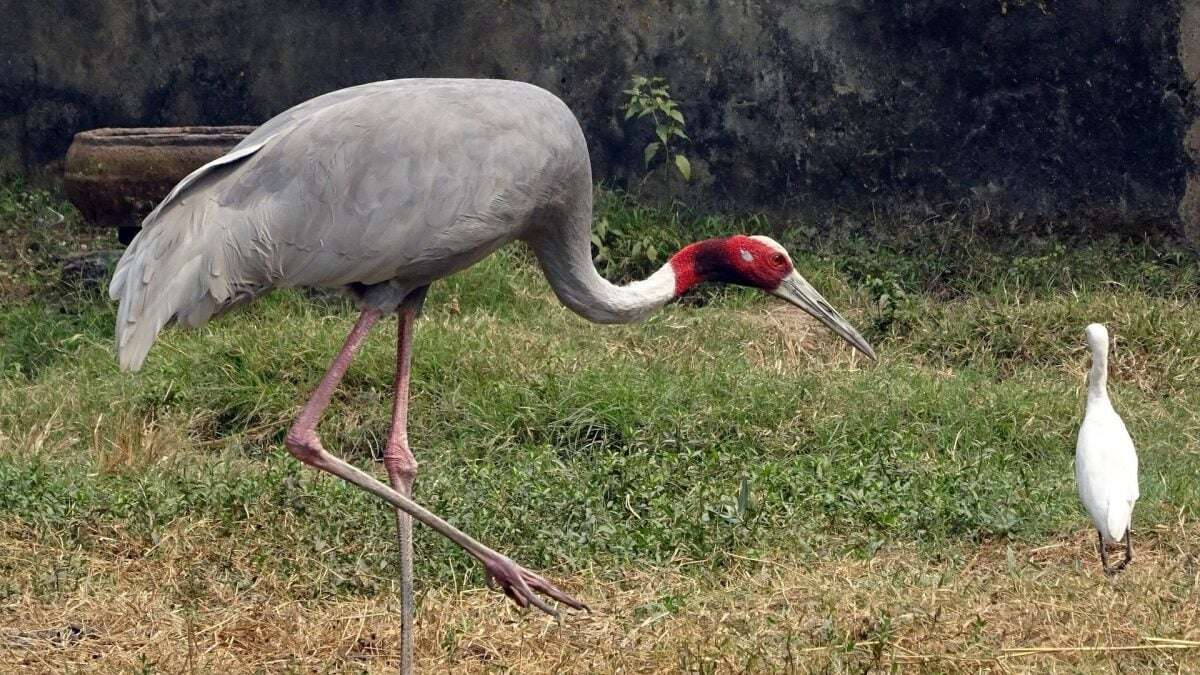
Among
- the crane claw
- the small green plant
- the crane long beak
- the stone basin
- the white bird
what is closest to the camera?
the crane claw

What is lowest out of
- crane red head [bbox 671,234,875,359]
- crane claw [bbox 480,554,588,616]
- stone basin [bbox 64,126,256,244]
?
stone basin [bbox 64,126,256,244]

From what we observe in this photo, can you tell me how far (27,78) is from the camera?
28.7 feet

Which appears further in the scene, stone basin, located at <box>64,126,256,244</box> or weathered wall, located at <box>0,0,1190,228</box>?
weathered wall, located at <box>0,0,1190,228</box>

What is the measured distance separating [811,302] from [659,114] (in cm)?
334

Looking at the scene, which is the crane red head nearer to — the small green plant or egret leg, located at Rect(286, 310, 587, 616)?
egret leg, located at Rect(286, 310, 587, 616)

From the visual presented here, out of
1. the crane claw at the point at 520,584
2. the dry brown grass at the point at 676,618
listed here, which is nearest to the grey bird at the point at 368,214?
the crane claw at the point at 520,584

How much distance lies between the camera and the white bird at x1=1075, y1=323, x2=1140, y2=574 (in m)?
4.43

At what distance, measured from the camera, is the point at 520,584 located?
396cm

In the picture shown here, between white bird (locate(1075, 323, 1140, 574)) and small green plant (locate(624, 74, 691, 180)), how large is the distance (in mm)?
3196

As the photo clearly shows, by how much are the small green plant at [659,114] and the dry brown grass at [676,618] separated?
343cm

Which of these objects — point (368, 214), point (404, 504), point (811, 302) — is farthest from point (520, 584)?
point (811, 302)

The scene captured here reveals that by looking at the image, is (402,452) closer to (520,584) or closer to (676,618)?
(520,584)

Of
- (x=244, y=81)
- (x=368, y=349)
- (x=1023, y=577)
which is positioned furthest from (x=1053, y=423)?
(x=244, y=81)

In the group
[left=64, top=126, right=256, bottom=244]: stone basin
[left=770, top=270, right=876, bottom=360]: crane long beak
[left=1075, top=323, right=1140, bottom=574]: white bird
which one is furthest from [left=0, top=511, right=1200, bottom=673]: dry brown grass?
[left=64, top=126, right=256, bottom=244]: stone basin
